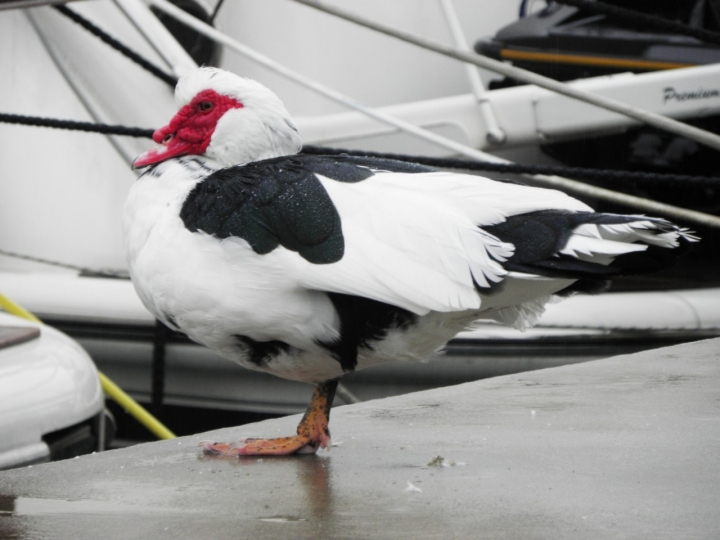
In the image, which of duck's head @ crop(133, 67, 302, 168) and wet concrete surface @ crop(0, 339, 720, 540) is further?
duck's head @ crop(133, 67, 302, 168)

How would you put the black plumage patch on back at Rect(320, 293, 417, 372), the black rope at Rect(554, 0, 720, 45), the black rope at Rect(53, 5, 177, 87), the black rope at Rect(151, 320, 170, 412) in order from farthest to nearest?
the black rope at Rect(151, 320, 170, 412)
the black rope at Rect(53, 5, 177, 87)
the black rope at Rect(554, 0, 720, 45)
the black plumage patch on back at Rect(320, 293, 417, 372)

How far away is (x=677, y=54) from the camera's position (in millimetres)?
5719

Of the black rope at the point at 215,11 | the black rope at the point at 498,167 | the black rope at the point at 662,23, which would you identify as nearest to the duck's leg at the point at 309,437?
the black rope at the point at 498,167

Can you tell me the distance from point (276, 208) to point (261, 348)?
0.32m

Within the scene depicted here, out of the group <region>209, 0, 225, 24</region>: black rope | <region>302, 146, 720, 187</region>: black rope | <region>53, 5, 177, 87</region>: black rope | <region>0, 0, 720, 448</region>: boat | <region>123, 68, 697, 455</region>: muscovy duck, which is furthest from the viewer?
<region>209, 0, 225, 24</region>: black rope

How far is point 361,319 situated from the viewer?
2.24 meters

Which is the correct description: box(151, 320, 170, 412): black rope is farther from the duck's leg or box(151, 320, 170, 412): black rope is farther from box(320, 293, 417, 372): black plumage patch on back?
box(320, 293, 417, 372): black plumage patch on back

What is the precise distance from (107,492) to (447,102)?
148 inches

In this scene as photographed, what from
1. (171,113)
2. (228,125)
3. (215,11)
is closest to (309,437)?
(228,125)

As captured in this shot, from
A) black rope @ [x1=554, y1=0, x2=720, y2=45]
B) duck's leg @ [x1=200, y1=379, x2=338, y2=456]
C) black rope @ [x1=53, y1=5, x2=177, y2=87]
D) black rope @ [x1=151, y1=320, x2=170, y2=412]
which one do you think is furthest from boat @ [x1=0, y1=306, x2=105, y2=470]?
black rope @ [x1=554, y1=0, x2=720, y2=45]

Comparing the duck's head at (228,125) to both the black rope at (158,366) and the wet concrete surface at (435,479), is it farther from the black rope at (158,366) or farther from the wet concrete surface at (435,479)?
the black rope at (158,366)

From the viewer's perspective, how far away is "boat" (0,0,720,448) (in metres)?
5.30

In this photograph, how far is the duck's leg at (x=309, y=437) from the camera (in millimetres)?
2553

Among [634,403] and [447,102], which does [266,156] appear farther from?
[447,102]
